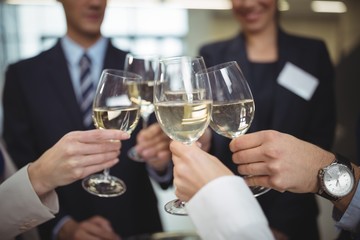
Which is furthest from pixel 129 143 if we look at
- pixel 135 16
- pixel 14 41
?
pixel 135 16

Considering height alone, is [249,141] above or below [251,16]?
below

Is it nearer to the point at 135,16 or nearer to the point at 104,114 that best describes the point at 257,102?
the point at 104,114

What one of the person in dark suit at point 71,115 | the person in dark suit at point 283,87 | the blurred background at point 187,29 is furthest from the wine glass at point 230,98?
the blurred background at point 187,29

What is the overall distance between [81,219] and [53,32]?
9715 mm

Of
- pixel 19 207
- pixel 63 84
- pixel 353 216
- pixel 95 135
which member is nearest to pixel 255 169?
pixel 353 216

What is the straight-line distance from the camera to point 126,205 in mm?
1842

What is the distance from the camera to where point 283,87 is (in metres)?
1.96

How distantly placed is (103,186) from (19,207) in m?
0.27

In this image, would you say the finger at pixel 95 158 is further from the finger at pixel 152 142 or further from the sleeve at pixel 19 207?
the finger at pixel 152 142

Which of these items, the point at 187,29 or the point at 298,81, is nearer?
the point at 298,81

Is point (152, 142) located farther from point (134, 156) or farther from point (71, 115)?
point (71, 115)

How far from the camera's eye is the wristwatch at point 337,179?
40.8 inches

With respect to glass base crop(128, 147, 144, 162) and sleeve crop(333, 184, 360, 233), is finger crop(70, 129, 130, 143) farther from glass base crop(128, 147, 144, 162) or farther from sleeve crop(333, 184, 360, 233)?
sleeve crop(333, 184, 360, 233)

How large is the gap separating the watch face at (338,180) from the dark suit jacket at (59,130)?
39.7 inches
